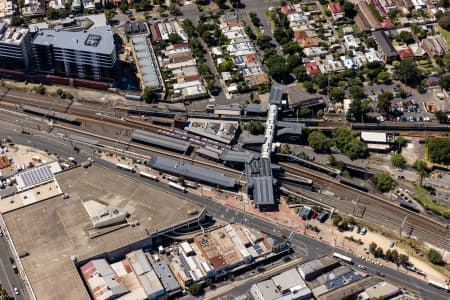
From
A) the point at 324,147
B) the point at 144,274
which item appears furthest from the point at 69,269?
the point at 324,147

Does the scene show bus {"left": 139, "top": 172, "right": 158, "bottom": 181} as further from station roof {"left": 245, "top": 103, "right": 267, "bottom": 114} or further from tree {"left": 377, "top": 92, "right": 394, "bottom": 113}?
tree {"left": 377, "top": 92, "right": 394, "bottom": 113}

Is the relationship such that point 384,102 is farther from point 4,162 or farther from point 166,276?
point 4,162

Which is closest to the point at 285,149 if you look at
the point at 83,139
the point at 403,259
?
the point at 403,259

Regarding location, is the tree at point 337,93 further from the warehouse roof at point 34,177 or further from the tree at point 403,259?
the warehouse roof at point 34,177

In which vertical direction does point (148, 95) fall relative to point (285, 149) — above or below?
above

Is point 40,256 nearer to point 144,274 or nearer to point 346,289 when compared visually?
point 144,274

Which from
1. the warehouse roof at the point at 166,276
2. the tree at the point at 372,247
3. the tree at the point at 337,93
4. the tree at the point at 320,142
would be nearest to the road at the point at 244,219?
the tree at the point at 372,247

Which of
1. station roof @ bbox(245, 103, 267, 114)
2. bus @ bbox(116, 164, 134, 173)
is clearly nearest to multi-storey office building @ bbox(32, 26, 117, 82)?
bus @ bbox(116, 164, 134, 173)
